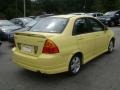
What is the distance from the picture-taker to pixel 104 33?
25.4 feet

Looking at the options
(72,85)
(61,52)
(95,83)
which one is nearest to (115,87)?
(95,83)

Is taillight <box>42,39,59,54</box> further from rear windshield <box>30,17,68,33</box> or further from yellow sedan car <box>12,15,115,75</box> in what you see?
rear windshield <box>30,17,68,33</box>

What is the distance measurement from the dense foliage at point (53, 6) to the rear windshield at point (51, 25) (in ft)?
121

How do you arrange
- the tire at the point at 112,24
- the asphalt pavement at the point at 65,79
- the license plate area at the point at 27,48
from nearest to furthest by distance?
the asphalt pavement at the point at 65,79 < the license plate area at the point at 27,48 < the tire at the point at 112,24

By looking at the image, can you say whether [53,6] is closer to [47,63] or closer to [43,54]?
[43,54]

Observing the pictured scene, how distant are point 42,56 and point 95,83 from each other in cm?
142

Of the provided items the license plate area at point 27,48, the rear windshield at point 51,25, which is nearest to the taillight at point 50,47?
the license plate area at point 27,48

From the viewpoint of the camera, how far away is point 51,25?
20.2 feet

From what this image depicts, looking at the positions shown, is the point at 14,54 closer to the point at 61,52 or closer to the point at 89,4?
the point at 61,52

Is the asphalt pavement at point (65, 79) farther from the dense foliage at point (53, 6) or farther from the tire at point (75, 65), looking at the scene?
the dense foliage at point (53, 6)

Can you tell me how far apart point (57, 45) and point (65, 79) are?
972 millimetres

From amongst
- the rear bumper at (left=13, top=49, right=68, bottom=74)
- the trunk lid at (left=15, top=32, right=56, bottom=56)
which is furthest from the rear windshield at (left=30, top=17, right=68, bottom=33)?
the rear bumper at (left=13, top=49, right=68, bottom=74)

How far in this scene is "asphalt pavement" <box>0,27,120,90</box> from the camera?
5.24 meters

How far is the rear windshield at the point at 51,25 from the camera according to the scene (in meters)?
5.91
